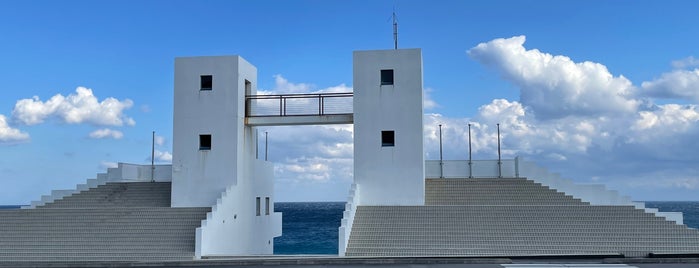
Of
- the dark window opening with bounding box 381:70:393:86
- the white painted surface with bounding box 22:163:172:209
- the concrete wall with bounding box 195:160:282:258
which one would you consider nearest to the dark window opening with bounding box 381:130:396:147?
the dark window opening with bounding box 381:70:393:86

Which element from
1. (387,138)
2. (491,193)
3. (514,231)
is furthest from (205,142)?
(514,231)

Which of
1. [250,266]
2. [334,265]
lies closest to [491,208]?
[334,265]

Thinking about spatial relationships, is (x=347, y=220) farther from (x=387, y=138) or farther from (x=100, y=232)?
(x=100, y=232)

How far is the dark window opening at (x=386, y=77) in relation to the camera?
25.8 meters

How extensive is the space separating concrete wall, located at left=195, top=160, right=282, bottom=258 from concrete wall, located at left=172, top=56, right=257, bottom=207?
1071 millimetres

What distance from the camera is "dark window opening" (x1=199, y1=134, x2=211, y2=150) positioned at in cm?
2653

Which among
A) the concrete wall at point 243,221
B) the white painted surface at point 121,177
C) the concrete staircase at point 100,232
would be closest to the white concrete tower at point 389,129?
the concrete wall at point 243,221

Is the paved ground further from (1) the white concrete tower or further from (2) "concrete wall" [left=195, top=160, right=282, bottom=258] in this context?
(1) the white concrete tower

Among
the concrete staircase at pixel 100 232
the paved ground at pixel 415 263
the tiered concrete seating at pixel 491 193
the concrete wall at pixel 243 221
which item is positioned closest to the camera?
the paved ground at pixel 415 263

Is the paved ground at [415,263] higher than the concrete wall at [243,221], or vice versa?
the concrete wall at [243,221]

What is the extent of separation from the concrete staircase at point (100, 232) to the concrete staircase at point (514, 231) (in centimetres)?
583

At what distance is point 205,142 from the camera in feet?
87.4

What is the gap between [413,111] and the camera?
25.4 m

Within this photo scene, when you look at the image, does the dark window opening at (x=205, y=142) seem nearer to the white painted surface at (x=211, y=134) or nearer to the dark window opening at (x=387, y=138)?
the white painted surface at (x=211, y=134)
